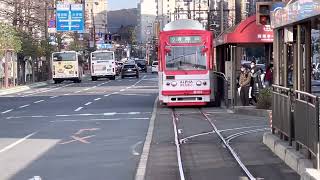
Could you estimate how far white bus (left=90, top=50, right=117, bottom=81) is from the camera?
237ft

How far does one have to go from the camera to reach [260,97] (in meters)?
22.9

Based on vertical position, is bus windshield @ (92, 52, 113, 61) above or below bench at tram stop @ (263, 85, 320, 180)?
above

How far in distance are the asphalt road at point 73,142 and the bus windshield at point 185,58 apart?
2.15 metres

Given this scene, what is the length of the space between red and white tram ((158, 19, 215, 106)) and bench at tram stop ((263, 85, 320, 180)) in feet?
40.9

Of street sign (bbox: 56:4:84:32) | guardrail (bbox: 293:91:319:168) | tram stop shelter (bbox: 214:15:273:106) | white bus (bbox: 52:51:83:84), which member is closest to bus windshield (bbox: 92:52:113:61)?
white bus (bbox: 52:51:83:84)

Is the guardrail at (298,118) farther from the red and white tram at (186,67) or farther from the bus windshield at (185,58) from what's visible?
the bus windshield at (185,58)

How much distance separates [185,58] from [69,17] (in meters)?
41.6

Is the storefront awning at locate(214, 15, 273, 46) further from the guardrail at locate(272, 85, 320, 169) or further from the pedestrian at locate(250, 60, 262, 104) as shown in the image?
the guardrail at locate(272, 85, 320, 169)

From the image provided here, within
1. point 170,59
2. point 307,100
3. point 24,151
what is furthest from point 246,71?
point 307,100

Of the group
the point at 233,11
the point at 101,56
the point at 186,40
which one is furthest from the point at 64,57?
the point at 186,40

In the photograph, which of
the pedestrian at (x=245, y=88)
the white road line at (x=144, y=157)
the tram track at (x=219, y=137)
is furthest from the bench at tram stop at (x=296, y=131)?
the pedestrian at (x=245, y=88)

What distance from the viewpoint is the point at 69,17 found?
6750 centimetres

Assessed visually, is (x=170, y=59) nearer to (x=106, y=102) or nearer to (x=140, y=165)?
(x=106, y=102)

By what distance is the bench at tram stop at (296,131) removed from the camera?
31.8 feet
